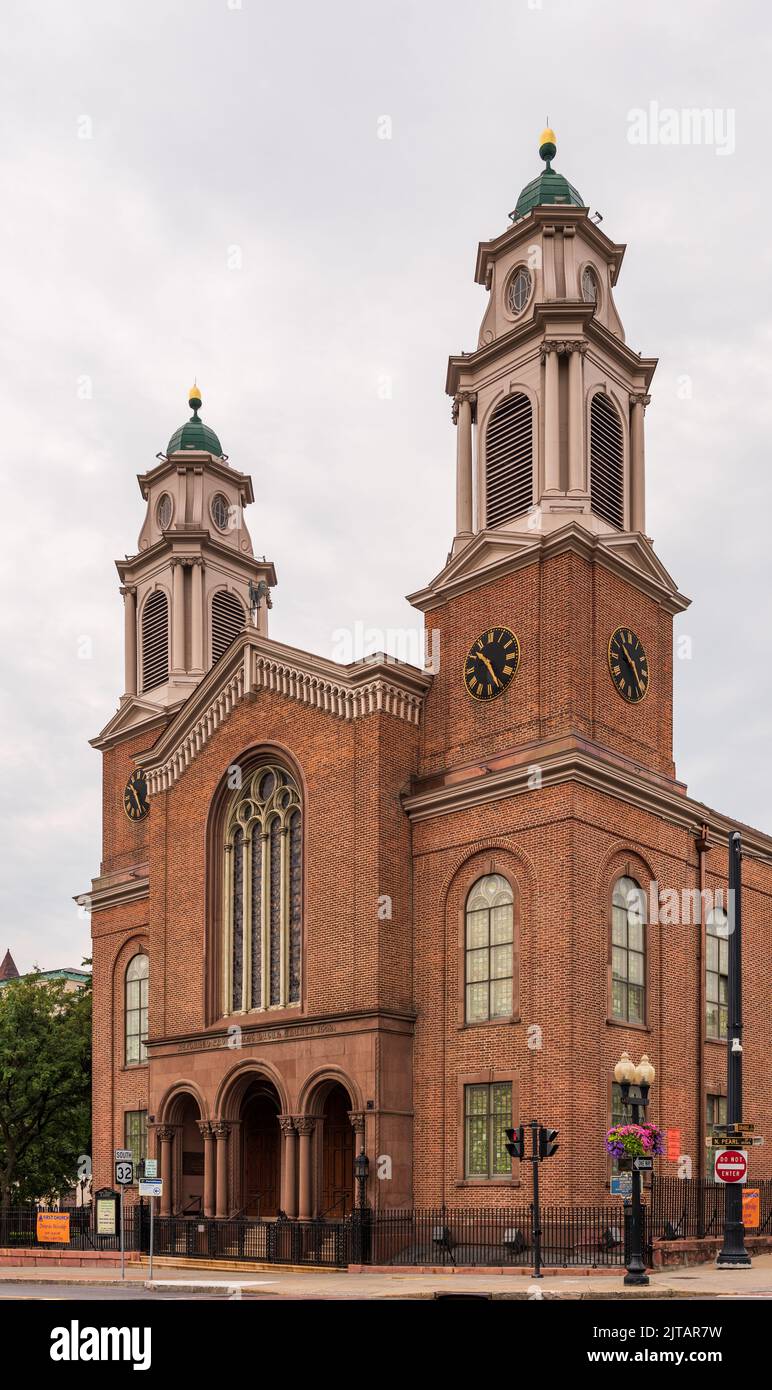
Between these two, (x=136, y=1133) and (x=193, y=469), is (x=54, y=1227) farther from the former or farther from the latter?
(x=193, y=469)

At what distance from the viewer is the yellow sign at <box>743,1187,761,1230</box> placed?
119ft

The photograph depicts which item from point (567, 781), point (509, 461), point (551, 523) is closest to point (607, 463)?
point (509, 461)

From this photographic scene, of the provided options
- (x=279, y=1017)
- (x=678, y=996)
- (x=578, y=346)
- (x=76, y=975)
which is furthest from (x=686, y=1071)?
(x=76, y=975)

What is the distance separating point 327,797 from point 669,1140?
11.8m

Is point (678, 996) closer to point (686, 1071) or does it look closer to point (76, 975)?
point (686, 1071)

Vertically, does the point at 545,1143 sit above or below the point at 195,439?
below

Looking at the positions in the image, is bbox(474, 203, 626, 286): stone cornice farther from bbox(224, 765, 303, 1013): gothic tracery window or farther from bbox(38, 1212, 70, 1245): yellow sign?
bbox(38, 1212, 70, 1245): yellow sign

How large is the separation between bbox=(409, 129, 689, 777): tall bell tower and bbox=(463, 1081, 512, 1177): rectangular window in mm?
8136

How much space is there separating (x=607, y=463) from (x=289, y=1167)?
19.9 m

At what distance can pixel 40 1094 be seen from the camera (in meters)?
Result: 51.7

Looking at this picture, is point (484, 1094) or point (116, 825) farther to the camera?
point (116, 825)

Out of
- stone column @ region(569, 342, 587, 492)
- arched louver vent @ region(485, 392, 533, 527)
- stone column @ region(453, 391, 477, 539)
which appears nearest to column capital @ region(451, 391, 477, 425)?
stone column @ region(453, 391, 477, 539)

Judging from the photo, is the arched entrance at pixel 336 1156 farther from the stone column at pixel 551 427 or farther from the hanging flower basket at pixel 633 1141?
the stone column at pixel 551 427

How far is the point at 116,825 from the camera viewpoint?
5153cm
